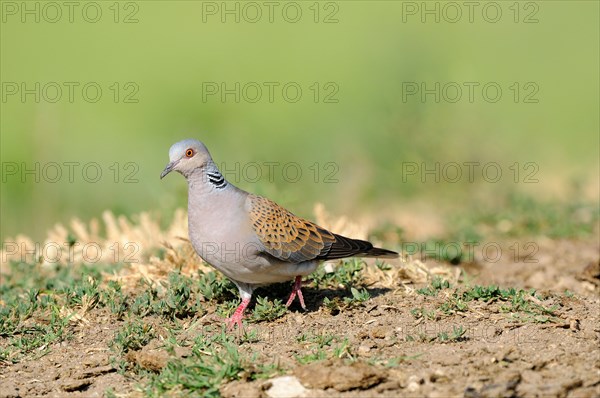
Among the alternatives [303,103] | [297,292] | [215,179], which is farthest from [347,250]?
[303,103]

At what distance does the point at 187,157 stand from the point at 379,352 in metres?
1.91

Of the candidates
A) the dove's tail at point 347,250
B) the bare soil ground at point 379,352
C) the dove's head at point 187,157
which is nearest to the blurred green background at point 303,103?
the dove's tail at point 347,250

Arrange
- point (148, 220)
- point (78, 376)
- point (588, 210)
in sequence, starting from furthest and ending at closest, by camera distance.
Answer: point (588, 210) < point (148, 220) < point (78, 376)

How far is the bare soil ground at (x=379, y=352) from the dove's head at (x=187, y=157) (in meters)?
1.03

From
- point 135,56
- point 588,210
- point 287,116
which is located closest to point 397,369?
point 588,210

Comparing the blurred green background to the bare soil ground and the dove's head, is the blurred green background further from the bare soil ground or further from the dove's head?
the bare soil ground

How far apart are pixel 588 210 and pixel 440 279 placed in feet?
11.8

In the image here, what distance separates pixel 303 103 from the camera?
53.3ft

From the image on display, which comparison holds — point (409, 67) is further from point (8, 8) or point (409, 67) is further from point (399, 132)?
point (8, 8)

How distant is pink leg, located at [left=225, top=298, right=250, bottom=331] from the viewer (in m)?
5.75

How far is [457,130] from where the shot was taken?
11.2 m

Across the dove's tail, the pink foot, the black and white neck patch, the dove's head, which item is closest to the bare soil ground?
the pink foot

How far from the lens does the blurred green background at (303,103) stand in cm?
1116

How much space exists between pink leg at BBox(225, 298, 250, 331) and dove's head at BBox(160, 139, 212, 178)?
38.0 inches
